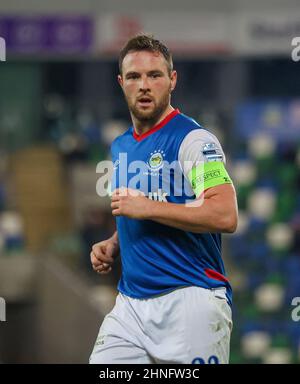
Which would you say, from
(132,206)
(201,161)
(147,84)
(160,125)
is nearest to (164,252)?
(132,206)

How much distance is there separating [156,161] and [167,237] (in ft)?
1.04

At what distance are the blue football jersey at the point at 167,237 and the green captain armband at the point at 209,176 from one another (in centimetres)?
12

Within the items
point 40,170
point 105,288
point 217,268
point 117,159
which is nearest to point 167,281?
point 217,268

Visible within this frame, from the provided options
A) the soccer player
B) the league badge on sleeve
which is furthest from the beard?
the league badge on sleeve

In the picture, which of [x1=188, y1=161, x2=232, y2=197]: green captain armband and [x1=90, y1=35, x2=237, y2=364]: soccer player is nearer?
[x1=188, y1=161, x2=232, y2=197]: green captain armband

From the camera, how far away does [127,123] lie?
1476cm

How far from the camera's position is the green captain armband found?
4.23 metres

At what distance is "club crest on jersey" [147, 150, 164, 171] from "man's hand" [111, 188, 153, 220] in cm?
24

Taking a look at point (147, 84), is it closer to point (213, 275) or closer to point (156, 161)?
point (156, 161)

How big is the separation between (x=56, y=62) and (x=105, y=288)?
3604 mm

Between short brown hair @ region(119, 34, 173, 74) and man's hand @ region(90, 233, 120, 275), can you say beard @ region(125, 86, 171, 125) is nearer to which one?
short brown hair @ region(119, 34, 173, 74)

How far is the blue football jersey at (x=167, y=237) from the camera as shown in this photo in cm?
442

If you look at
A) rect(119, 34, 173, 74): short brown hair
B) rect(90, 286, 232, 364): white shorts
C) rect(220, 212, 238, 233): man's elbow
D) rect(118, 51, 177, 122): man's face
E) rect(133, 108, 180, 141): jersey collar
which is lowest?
rect(90, 286, 232, 364): white shorts

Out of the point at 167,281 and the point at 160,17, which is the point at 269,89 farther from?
the point at 167,281
